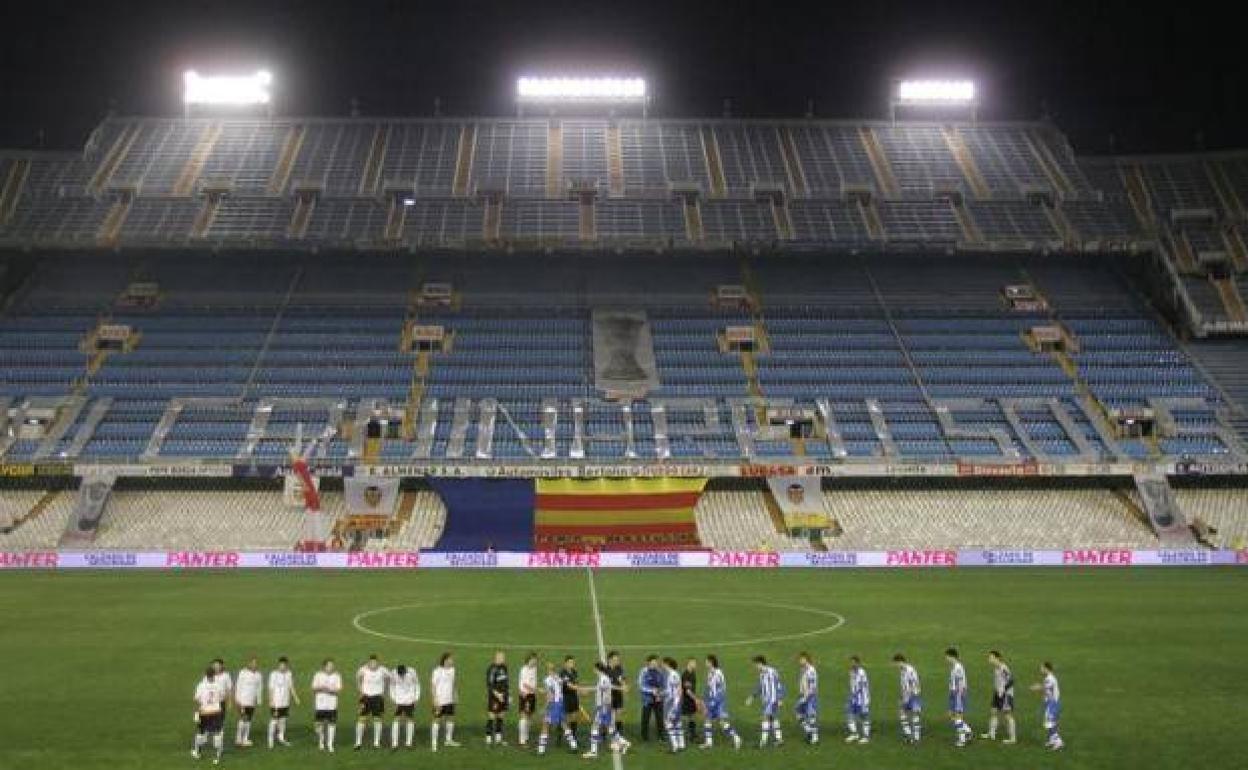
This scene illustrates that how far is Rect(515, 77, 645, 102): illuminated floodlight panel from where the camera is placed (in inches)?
3573

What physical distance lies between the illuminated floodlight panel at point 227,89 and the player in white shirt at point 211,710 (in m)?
75.7

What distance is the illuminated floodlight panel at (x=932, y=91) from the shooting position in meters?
91.2

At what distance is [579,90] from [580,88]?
17 cm

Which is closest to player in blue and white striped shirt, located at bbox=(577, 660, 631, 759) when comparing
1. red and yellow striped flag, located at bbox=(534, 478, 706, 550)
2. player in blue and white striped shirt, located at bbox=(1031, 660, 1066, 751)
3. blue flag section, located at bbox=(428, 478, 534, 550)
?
player in blue and white striped shirt, located at bbox=(1031, 660, 1066, 751)

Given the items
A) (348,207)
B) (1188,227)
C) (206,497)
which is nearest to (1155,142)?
(1188,227)

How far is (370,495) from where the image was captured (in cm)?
6488

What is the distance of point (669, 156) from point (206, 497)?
4139 cm

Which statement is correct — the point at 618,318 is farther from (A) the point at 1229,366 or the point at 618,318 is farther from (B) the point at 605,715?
(B) the point at 605,715

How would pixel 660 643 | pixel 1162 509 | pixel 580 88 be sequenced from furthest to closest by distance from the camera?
pixel 580 88 → pixel 1162 509 → pixel 660 643

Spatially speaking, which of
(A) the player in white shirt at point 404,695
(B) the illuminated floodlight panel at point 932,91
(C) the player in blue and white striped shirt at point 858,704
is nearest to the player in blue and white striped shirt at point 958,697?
(C) the player in blue and white striped shirt at point 858,704

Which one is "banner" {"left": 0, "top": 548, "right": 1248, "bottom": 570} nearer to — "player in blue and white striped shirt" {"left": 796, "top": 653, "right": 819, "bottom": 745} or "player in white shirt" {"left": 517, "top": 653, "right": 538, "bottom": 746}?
"player in blue and white striped shirt" {"left": 796, "top": 653, "right": 819, "bottom": 745}

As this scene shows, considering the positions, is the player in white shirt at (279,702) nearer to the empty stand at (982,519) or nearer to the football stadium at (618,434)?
the football stadium at (618,434)

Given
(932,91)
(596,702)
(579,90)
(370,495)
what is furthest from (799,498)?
(596,702)

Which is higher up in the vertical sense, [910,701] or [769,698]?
[769,698]
